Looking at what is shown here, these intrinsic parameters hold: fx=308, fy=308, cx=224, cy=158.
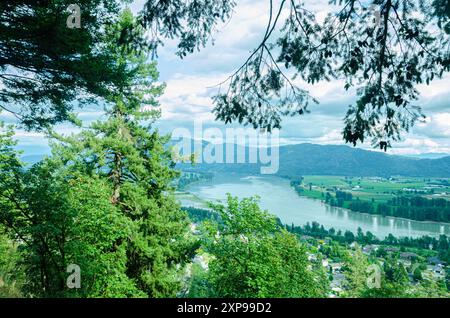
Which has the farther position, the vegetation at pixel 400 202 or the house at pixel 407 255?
the vegetation at pixel 400 202

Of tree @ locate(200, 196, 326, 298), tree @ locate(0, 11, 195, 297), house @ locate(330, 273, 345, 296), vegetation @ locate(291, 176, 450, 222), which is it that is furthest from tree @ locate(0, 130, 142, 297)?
vegetation @ locate(291, 176, 450, 222)

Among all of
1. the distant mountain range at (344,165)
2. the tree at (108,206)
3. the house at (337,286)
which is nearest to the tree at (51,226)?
the tree at (108,206)

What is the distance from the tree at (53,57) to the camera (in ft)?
13.7

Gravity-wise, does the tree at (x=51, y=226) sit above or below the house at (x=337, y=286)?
above

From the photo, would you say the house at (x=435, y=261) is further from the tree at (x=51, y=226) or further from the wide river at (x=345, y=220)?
the tree at (x=51, y=226)

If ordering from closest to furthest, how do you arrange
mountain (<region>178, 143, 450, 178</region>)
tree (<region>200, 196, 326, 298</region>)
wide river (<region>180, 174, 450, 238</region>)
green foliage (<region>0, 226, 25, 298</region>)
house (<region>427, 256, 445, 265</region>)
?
green foliage (<region>0, 226, 25, 298</region>) → tree (<region>200, 196, 326, 298</region>) → house (<region>427, 256, 445, 265</region>) → wide river (<region>180, 174, 450, 238</region>) → mountain (<region>178, 143, 450, 178</region>)

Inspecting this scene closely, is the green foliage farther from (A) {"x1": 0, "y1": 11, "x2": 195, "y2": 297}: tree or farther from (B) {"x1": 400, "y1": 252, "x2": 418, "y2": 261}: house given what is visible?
(B) {"x1": 400, "y1": 252, "x2": 418, "y2": 261}: house

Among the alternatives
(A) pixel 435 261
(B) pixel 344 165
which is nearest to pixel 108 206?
(A) pixel 435 261

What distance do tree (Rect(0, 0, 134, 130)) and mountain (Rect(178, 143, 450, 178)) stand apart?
116070mm

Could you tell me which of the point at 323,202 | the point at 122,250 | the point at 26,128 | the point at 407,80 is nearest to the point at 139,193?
the point at 122,250

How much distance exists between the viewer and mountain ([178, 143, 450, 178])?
460ft

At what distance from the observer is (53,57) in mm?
4594

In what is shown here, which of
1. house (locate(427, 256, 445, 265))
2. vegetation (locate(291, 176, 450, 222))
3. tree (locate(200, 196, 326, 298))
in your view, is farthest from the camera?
vegetation (locate(291, 176, 450, 222))
